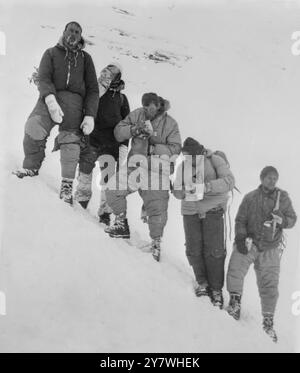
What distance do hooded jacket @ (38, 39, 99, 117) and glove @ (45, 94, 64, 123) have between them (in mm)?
61

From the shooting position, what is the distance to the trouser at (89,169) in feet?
16.7

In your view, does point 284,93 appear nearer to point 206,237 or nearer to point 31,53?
point 206,237

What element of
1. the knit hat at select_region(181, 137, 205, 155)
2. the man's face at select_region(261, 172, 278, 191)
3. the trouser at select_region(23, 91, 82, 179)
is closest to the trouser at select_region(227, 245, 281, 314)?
the man's face at select_region(261, 172, 278, 191)

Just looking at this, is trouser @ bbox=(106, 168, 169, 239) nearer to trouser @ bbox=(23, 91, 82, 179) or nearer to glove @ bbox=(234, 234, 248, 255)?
trouser @ bbox=(23, 91, 82, 179)

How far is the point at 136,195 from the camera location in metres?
5.35

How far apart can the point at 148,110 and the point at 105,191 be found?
2.63ft

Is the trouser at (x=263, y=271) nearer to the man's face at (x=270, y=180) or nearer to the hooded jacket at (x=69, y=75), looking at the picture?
the man's face at (x=270, y=180)

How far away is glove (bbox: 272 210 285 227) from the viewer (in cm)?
494

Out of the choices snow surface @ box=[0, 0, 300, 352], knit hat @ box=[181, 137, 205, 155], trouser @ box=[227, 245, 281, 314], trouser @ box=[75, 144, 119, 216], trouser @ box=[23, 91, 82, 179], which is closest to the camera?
snow surface @ box=[0, 0, 300, 352]

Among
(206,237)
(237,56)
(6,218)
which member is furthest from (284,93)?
(6,218)

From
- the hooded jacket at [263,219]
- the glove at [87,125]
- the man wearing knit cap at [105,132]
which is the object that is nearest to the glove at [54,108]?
the glove at [87,125]

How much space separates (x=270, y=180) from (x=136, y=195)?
1256 millimetres

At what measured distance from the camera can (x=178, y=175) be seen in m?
4.93

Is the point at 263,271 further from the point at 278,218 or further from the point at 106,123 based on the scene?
the point at 106,123
